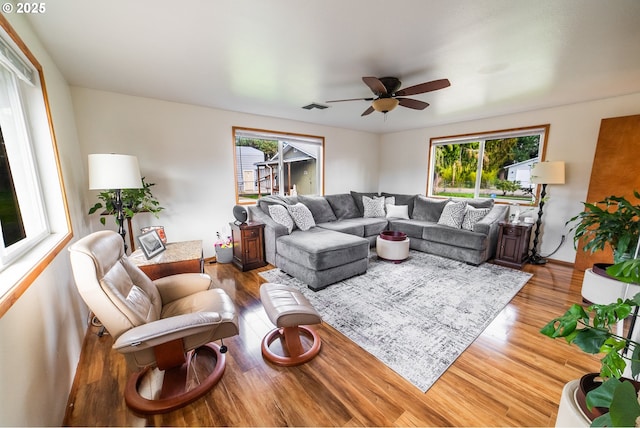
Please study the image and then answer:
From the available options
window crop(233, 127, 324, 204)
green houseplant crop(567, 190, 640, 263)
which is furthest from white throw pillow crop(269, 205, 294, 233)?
green houseplant crop(567, 190, 640, 263)

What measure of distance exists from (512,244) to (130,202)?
5.01 m

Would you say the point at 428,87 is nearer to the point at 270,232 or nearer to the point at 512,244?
the point at 270,232

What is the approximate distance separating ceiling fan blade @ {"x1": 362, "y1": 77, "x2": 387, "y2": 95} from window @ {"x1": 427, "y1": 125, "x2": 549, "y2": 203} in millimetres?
3041

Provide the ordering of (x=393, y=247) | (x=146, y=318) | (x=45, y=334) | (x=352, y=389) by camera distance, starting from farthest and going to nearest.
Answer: (x=393, y=247), (x=352, y=389), (x=146, y=318), (x=45, y=334)

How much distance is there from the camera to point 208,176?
367 cm

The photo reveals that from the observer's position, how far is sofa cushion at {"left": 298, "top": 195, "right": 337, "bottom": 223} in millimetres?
4277

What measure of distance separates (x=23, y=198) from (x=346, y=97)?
3047 millimetres

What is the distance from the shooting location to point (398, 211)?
15.7 feet

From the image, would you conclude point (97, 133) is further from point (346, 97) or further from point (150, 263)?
point (346, 97)

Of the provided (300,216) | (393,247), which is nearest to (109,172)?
(300,216)

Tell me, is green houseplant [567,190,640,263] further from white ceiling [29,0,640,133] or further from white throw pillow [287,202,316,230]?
white throw pillow [287,202,316,230]

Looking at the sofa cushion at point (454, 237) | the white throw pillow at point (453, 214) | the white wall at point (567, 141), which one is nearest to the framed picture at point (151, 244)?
the sofa cushion at point (454, 237)

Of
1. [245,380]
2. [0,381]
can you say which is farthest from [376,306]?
[0,381]

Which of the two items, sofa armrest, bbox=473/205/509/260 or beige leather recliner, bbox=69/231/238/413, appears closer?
beige leather recliner, bbox=69/231/238/413
